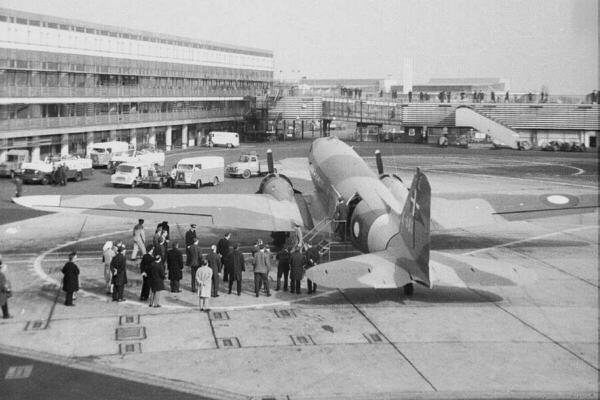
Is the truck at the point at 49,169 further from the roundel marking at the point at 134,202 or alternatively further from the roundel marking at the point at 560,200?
the roundel marking at the point at 560,200

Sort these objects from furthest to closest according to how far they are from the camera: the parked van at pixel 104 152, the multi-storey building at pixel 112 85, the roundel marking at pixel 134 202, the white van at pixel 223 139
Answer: the white van at pixel 223 139 < the parked van at pixel 104 152 < the multi-storey building at pixel 112 85 < the roundel marking at pixel 134 202

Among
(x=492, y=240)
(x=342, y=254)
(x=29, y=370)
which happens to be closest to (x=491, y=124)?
(x=492, y=240)

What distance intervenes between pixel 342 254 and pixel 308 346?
12.2m

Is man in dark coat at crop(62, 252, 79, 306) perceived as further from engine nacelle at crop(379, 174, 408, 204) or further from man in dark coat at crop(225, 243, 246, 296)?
engine nacelle at crop(379, 174, 408, 204)

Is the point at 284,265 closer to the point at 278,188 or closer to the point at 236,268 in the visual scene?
the point at 236,268

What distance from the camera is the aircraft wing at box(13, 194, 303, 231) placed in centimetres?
2723

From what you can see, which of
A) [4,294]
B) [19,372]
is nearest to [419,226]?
[19,372]

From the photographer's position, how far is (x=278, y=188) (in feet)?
112

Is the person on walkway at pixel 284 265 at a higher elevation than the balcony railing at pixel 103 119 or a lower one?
lower

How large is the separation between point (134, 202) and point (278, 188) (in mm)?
7922

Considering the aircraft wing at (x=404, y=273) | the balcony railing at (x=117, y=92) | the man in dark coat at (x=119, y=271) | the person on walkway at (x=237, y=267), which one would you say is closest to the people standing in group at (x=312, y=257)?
the person on walkway at (x=237, y=267)

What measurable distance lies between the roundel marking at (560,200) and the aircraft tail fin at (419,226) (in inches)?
433

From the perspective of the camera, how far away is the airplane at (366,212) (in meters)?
21.8

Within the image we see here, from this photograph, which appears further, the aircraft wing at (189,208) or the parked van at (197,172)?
the parked van at (197,172)
